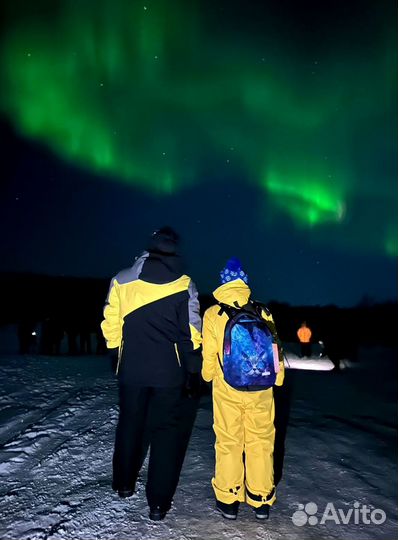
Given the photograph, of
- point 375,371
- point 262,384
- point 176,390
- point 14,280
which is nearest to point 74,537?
point 176,390

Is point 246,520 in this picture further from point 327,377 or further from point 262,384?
point 327,377

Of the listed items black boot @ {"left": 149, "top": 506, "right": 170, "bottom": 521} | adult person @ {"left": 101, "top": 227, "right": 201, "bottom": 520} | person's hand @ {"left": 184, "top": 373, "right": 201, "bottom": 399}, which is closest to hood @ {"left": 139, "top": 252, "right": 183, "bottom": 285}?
adult person @ {"left": 101, "top": 227, "right": 201, "bottom": 520}

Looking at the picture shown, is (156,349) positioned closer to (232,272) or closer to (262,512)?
(232,272)

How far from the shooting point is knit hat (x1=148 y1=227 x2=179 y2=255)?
10.1 ft

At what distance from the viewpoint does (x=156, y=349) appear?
119 inches

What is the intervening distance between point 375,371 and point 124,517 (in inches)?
501

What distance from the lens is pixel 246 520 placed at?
2.94m

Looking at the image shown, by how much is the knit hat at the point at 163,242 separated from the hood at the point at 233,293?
1.74 ft

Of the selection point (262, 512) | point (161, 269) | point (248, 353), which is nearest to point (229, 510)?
point (262, 512)

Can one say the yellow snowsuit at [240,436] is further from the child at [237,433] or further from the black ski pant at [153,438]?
the black ski pant at [153,438]

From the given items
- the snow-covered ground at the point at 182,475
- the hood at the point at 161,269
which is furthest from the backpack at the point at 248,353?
the snow-covered ground at the point at 182,475

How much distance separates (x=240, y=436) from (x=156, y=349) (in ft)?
3.24

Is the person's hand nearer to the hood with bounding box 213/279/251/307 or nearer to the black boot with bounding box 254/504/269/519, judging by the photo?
the hood with bounding box 213/279/251/307

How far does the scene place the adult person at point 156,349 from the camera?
2973mm
